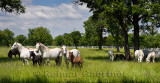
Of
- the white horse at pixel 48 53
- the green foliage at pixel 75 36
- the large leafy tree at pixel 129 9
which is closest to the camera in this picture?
the white horse at pixel 48 53

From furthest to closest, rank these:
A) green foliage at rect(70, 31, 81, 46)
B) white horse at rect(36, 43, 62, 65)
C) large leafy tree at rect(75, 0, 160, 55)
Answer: green foliage at rect(70, 31, 81, 46), large leafy tree at rect(75, 0, 160, 55), white horse at rect(36, 43, 62, 65)

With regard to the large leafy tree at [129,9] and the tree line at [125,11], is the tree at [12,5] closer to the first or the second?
the tree line at [125,11]

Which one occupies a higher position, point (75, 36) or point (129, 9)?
point (75, 36)

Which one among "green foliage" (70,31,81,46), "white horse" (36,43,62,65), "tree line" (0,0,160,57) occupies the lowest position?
"white horse" (36,43,62,65)

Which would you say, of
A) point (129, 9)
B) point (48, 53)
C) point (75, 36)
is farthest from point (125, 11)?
point (75, 36)

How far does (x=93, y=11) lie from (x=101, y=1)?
3029 millimetres

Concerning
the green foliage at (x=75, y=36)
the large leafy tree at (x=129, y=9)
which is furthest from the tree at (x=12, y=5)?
the green foliage at (x=75, y=36)

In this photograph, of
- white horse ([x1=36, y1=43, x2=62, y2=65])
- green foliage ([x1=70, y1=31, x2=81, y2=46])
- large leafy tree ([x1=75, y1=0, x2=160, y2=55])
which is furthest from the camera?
green foliage ([x1=70, y1=31, x2=81, y2=46])

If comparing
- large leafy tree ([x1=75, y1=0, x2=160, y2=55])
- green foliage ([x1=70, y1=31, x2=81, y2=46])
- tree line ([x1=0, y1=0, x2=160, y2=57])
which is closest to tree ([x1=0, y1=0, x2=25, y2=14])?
tree line ([x1=0, y1=0, x2=160, y2=57])

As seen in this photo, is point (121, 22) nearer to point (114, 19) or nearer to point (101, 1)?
point (114, 19)

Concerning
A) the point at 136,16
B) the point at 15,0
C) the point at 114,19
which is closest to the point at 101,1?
the point at 114,19

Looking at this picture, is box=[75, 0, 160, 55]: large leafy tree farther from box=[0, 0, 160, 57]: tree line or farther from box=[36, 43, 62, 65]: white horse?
box=[36, 43, 62, 65]: white horse

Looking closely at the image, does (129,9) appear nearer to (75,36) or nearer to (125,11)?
(125,11)

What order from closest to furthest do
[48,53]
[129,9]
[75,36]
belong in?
[48,53] < [129,9] < [75,36]
